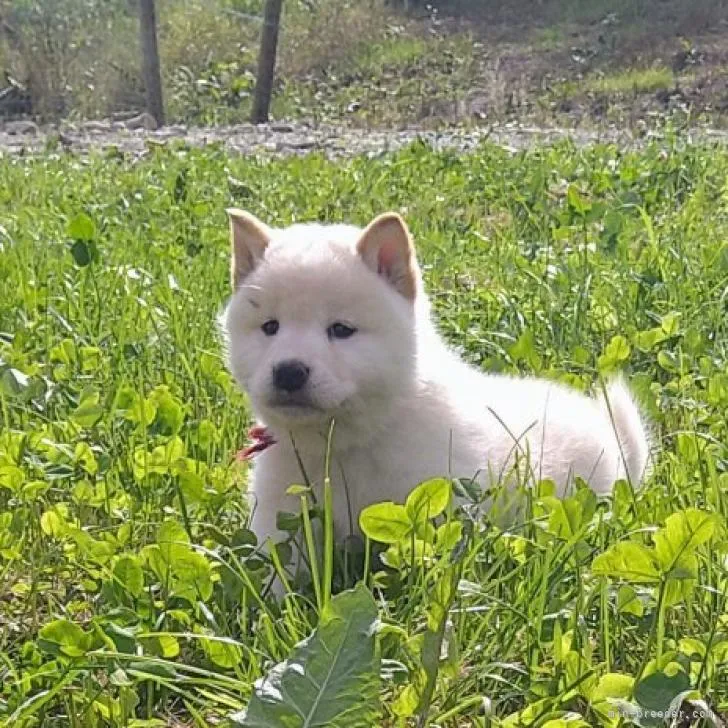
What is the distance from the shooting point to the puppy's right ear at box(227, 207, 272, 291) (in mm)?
3029

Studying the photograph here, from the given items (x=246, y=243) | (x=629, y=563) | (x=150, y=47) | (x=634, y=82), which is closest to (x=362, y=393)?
(x=246, y=243)

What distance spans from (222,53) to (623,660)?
2267 centimetres

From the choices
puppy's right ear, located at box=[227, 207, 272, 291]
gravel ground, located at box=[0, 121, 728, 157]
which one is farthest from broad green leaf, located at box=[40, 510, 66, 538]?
gravel ground, located at box=[0, 121, 728, 157]

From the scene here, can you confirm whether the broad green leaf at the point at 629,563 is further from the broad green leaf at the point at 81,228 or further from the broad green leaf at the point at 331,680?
the broad green leaf at the point at 81,228

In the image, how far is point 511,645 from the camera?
202cm

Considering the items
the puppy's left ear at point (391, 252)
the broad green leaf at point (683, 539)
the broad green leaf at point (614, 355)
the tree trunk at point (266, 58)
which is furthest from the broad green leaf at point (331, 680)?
the tree trunk at point (266, 58)

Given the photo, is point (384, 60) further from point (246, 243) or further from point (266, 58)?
point (246, 243)

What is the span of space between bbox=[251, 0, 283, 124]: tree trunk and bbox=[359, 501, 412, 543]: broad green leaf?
45.2ft

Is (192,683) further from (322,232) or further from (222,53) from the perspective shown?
(222,53)

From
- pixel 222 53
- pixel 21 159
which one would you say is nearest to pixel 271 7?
pixel 21 159

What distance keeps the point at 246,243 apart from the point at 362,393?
52 cm

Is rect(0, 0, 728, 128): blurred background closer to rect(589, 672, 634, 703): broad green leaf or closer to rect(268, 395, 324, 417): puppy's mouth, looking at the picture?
rect(268, 395, 324, 417): puppy's mouth

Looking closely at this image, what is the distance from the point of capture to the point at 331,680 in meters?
1.60

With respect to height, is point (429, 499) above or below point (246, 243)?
below
